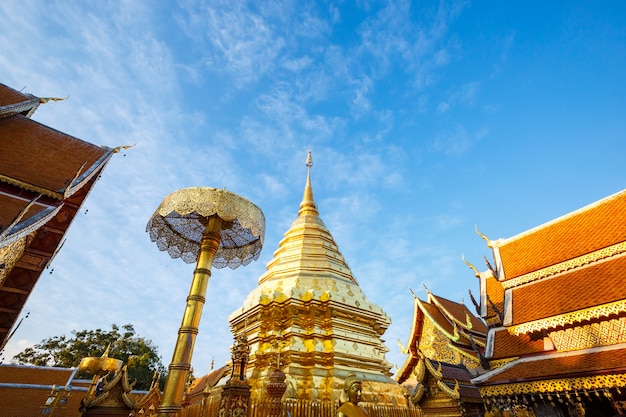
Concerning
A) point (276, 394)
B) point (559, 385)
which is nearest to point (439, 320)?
point (559, 385)

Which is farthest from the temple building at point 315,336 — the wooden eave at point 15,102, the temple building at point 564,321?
the wooden eave at point 15,102

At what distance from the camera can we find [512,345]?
731 centimetres

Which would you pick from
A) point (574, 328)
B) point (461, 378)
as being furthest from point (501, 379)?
point (574, 328)

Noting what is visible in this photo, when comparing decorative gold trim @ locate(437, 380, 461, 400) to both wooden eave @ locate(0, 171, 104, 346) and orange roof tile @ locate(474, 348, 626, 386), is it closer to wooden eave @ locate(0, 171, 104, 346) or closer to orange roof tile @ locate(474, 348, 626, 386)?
orange roof tile @ locate(474, 348, 626, 386)

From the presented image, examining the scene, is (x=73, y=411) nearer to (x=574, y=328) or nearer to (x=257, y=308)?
(x=257, y=308)

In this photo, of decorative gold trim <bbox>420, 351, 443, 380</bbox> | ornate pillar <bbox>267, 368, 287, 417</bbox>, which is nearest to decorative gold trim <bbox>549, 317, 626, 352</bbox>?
decorative gold trim <bbox>420, 351, 443, 380</bbox>

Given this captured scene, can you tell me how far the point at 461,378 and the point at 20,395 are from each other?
18.9 meters

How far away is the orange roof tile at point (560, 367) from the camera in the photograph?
5207mm

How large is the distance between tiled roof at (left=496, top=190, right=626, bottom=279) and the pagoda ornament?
679cm

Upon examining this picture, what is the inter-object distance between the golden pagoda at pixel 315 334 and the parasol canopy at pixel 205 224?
258cm

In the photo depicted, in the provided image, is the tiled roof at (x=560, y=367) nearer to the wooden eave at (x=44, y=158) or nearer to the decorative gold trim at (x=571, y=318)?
the decorative gold trim at (x=571, y=318)

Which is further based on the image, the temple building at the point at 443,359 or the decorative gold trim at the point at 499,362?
the decorative gold trim at the point at 499,362

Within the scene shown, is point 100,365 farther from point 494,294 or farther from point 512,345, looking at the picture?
point 494,294

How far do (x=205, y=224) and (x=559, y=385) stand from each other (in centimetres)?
634
